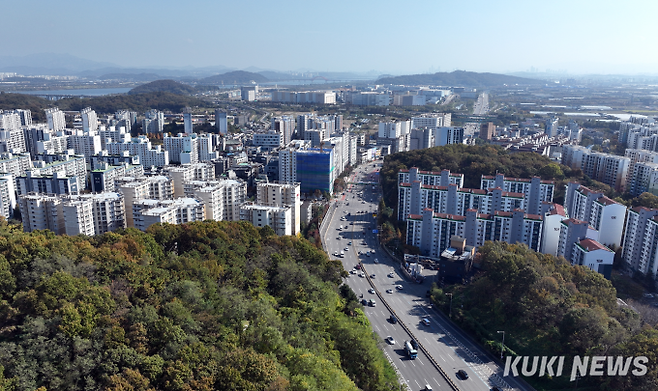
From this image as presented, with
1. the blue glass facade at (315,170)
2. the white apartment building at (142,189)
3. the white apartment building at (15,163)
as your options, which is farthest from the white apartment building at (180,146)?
the white apartment building at (142,189)

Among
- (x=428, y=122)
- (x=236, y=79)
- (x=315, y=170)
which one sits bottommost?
(x=315, y=170)

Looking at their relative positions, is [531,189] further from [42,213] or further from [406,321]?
[42,213]

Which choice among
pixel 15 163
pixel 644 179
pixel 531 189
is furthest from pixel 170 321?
pixel 644 179

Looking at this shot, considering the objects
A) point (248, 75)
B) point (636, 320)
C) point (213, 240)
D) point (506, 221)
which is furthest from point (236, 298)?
point (248, 75)

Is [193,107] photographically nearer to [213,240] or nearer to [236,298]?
[213,240]

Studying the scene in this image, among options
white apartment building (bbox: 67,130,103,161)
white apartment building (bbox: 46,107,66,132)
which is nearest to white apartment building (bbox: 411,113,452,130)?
white apartment building (bbox: 67,130,103,161)
